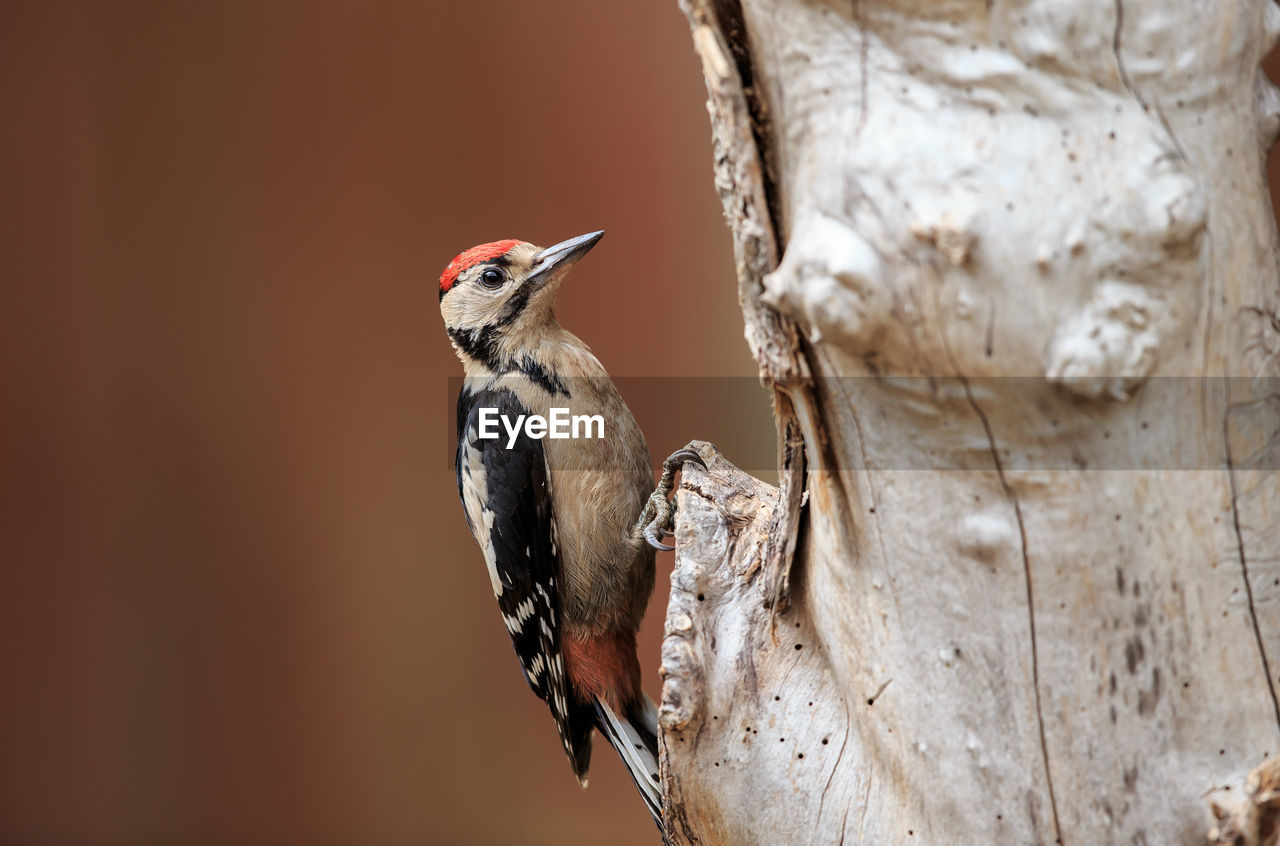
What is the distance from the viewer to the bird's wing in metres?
2.02

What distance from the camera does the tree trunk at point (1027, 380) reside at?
3.18 feet

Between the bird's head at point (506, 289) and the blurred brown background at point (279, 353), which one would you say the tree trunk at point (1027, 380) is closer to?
the bird's head at point (506, 289)

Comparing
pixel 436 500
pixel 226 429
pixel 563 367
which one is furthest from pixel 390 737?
pixel 563 367

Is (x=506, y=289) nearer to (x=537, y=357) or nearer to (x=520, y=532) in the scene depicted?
(x=537, y=357)

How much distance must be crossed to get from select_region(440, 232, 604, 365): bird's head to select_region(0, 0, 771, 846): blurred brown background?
0.96 metres

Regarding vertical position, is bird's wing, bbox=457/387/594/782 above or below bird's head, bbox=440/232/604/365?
below

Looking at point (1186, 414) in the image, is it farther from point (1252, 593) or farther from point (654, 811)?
point (654, 811)

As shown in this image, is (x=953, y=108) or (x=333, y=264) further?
(x=333, y=264)

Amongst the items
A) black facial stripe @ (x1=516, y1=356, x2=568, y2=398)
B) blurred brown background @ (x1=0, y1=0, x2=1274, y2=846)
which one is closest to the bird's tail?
black facial stripe @ (x1=516, y1=356, x2=568, y2=398)

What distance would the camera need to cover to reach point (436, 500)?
329 cm

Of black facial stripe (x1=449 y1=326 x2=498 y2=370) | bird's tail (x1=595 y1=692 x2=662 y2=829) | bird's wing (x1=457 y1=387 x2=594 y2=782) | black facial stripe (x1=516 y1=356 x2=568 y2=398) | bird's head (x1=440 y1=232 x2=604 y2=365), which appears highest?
bird's head (x1=440 y1=232 x2=604 y2=365)

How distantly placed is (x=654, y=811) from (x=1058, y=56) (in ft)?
4.88

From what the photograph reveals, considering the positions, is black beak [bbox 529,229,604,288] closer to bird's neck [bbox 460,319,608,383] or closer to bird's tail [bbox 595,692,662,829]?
bird's neck [bbox 460,319,608,383]

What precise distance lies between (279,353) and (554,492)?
139cm
